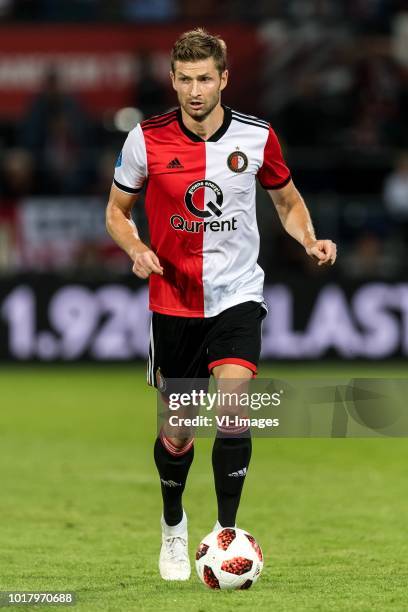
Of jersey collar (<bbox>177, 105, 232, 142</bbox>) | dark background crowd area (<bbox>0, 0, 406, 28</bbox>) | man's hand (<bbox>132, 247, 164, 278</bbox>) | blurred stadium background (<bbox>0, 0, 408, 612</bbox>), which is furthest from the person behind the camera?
dark background crowd area (<bbox>0, 0, 406, 28</bbox>)

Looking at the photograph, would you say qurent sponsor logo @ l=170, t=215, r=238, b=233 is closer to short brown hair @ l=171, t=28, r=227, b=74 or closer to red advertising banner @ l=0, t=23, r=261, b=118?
short brown hair @ l=171, t=28, r=227, b=74

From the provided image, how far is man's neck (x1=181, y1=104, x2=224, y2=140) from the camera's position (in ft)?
21.0

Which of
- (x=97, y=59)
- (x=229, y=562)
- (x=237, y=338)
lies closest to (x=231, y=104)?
(x=97, y=59)

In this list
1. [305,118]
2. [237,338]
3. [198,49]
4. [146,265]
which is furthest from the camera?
[305,118]

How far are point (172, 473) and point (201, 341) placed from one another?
64 cm

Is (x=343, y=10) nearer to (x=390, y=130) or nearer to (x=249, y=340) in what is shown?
(x=390, y=130)

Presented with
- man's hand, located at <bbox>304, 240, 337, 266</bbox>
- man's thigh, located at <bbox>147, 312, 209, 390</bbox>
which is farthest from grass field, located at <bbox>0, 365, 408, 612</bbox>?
man's hand, located at <bbox>304, 240, 337, 266</bbox>

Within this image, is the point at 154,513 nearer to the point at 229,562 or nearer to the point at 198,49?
the point at 229,562

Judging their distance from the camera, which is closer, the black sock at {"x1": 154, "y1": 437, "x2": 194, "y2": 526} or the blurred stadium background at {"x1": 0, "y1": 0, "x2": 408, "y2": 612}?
the black sock at {"x1": 154, "y1": 437, "x2": 194, "y2": 526}

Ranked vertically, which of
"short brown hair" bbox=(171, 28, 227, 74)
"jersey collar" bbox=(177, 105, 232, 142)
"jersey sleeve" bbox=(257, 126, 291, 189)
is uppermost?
"short brown hair" bbox=(171, 28, 227, 74)

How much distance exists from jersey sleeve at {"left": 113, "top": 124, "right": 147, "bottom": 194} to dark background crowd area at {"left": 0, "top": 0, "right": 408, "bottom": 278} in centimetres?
1020

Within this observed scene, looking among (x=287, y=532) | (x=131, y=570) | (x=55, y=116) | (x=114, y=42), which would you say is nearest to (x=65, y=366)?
(x=55, y=116)

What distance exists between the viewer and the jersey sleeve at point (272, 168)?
257 inches

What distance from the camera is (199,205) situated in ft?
20.9
